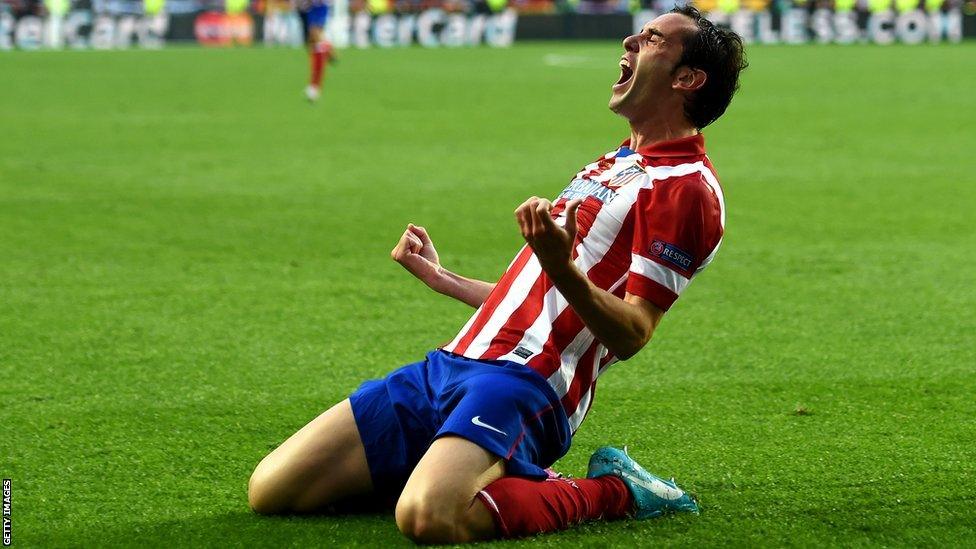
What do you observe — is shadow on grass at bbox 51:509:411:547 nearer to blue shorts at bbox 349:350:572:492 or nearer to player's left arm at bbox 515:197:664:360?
blue shorts at bbox 349:350:572:492

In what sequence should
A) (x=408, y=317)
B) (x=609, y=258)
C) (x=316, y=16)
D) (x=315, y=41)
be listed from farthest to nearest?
(x=316, y=16) < (x=315, y=41) < (x=408, y=317) < (x=609, y=258)

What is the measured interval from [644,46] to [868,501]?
1.43 m

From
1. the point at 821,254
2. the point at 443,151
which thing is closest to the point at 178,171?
the point at 443,151

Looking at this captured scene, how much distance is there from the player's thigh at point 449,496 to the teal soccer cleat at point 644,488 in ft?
1.47

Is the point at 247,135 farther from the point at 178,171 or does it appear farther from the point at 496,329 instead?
the point at 496,329

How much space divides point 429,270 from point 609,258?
2.18ft

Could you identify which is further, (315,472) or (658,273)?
(315,472)

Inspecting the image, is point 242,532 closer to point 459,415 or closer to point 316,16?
point 459,415

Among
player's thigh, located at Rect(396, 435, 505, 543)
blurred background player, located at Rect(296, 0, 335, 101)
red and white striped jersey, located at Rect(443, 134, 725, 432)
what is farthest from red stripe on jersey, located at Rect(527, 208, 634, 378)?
blurred background player, located at Rect(296, 0, 335, 101)

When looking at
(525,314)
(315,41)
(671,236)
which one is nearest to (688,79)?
(671,236)

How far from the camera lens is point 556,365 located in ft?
13.1

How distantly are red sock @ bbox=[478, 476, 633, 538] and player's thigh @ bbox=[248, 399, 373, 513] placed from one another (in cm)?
46

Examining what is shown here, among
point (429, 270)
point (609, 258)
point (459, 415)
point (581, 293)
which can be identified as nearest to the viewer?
point (581, 293)

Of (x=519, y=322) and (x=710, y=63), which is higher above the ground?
(x=710, y=63)
